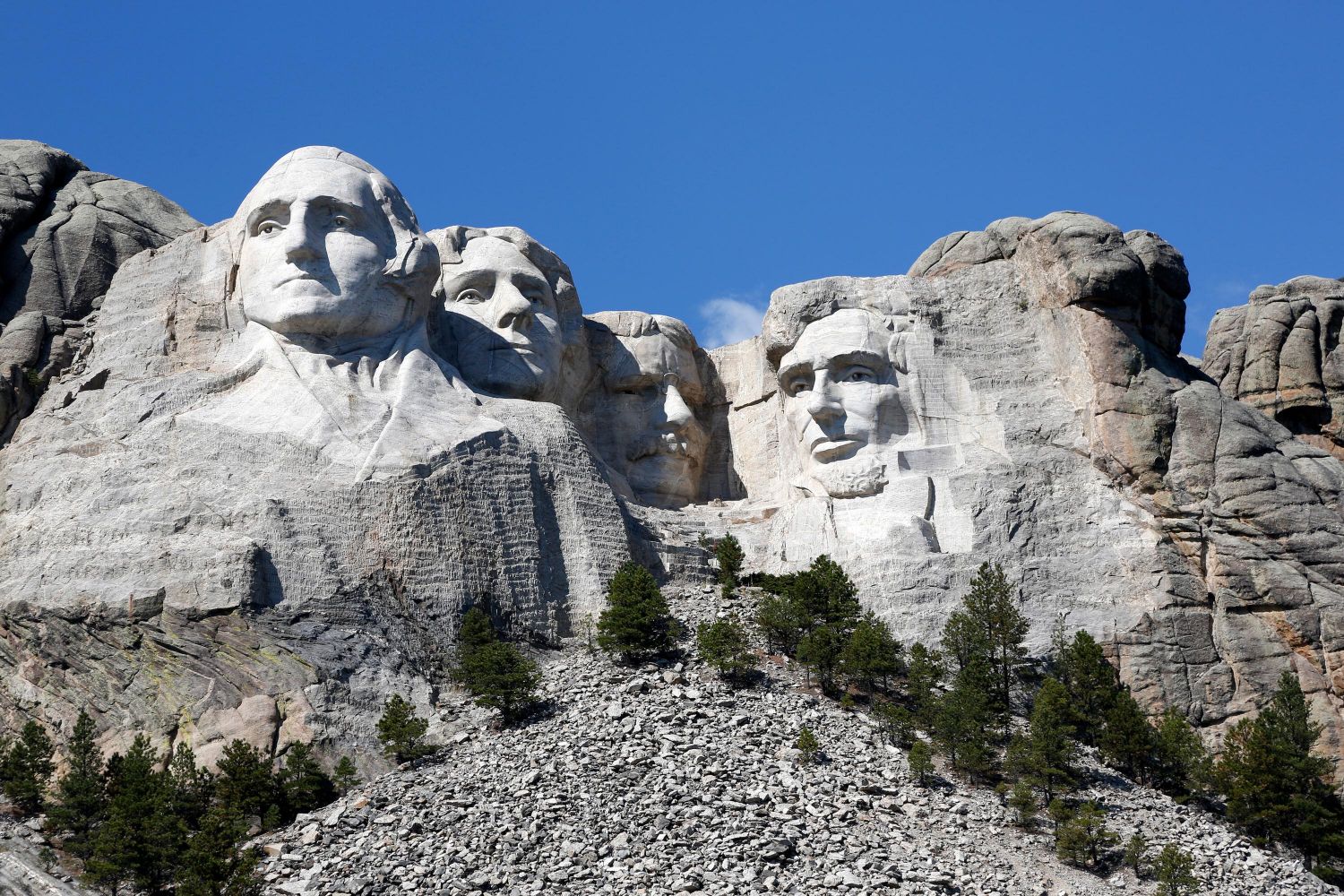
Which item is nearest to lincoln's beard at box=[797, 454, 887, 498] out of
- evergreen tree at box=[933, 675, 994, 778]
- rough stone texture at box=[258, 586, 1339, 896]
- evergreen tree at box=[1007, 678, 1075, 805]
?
rough stone texture at box=[258, 586, 1339, 896]

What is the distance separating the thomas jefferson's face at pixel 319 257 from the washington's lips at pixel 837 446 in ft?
21.5

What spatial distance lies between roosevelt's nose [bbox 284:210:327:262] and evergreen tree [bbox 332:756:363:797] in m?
8.67

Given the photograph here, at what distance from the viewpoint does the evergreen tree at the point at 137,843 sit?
28.4 metres

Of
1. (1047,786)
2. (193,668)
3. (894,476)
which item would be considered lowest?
(1047,786)

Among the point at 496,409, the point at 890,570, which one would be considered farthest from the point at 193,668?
the point at 890,570

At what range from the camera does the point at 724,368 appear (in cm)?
4269

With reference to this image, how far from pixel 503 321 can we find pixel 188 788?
1115 cm

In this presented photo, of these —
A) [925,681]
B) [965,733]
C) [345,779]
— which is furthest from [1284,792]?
[345,779]

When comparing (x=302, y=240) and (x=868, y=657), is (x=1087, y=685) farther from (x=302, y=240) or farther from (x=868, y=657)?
(x=302, y=240)

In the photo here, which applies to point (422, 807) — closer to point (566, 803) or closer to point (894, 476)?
point (566, 803)

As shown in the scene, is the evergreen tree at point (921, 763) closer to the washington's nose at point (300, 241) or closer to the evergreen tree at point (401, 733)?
the evergreen tree at point (401, 733)

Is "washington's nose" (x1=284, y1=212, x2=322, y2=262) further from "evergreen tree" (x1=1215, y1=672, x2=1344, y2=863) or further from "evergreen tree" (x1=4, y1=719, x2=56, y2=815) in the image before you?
"evergreen tree" (x1=1215, y1=672, x2=1344, y2=863)

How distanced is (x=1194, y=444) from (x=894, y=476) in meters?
4.44

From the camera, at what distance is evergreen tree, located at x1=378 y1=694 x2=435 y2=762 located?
3139cm
